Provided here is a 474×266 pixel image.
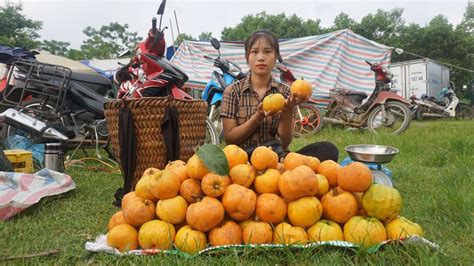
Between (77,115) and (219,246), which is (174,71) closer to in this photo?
(77,115)

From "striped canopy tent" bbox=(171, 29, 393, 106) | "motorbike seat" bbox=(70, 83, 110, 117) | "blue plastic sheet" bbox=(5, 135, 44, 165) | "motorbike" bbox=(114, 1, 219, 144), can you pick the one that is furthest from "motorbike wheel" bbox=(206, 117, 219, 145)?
"striped canopy tent" bbox=(171, 29, 393, 106)

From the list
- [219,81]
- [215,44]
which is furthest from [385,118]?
[215,44]

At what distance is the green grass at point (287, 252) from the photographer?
4.71ft

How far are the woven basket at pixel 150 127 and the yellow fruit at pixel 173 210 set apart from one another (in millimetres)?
906

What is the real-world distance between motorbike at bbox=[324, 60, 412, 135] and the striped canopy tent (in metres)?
1.24

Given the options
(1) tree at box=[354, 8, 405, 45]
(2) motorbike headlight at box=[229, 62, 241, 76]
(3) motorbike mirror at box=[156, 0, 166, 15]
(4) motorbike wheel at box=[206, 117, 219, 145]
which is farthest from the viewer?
(1) tree at box=[354, 8, 405, 45]

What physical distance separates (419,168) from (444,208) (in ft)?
5.34

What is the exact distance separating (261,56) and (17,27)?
28.3 m

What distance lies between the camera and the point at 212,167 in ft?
4.83

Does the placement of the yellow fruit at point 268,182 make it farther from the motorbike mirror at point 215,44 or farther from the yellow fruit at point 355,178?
the motorbike mirror at point 215,44

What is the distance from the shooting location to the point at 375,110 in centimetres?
664

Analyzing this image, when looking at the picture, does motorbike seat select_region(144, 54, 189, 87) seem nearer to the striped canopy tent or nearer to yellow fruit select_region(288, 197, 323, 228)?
yellow fruit select_region(288, 197, 323, 228)

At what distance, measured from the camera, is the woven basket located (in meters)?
2.33

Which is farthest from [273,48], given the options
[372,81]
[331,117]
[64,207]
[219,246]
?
[372,81]
